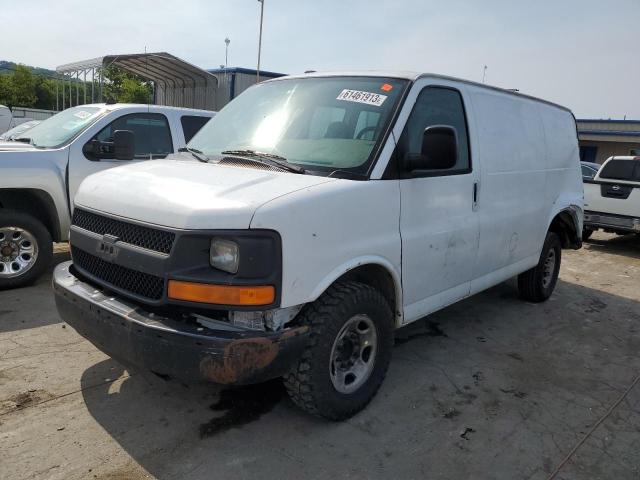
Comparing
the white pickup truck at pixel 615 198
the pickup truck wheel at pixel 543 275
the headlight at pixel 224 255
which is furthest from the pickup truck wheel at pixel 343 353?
the white pickup truck at pixel 615 198

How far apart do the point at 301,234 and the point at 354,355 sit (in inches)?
40.2

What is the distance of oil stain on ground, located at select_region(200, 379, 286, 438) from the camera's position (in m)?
3.11

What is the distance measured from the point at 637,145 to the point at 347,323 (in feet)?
117

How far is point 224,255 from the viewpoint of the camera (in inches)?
102

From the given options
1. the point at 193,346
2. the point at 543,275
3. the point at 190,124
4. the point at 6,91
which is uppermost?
the point at 6,91

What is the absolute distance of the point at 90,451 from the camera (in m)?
2.81

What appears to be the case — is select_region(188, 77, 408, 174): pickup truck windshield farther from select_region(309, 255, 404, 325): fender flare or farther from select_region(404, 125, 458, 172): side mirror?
select_region(309, 255, 404, 325): fender flare

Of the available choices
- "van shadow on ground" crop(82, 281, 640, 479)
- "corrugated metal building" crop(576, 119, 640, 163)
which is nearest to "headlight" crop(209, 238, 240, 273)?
"van shadow on ground" crop(82, 281, 640, 479)

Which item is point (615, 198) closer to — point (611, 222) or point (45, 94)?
point (611, 222)

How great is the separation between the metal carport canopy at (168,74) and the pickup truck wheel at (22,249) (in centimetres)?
1075

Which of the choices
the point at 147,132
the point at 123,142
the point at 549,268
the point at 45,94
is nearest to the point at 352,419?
the point at 123,142

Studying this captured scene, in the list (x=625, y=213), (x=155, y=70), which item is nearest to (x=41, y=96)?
(x=155, y=70)

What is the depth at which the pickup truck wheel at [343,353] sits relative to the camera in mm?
2854

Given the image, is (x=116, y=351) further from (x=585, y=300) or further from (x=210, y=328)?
(x=585, y=300)
